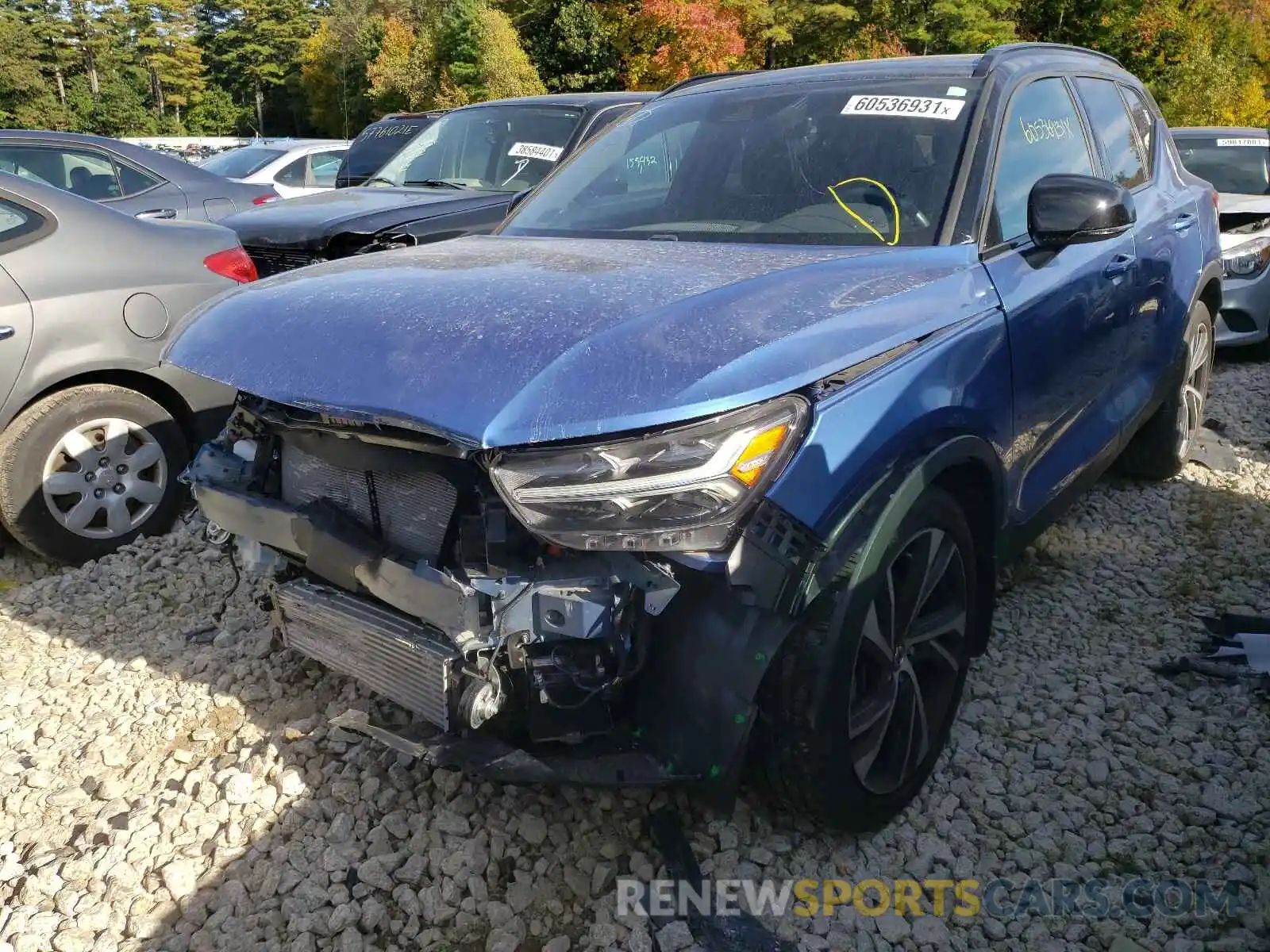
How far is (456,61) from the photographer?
33.8m

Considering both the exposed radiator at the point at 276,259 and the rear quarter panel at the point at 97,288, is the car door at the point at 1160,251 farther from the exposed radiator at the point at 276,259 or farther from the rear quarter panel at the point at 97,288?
the exposed radiator at the point at 276,259

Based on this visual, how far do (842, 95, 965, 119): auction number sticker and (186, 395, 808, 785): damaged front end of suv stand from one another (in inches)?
58.2

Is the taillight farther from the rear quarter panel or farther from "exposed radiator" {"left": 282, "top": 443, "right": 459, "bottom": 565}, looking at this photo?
"exposed radiator" {"left": 282, "top": 443, "right": 459, "bottom": 565}

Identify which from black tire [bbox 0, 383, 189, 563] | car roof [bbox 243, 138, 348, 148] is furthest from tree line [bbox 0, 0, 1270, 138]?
black tire [bbox 0, 383, 189, 563]

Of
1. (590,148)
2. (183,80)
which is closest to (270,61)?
(183,80)

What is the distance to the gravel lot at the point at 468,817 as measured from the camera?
96.5 inches

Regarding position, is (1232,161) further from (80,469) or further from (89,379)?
(80,469)

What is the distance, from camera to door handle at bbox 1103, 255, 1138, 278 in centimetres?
356

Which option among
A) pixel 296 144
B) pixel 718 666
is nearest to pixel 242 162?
pixel 296 144

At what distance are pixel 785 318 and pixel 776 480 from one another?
1.33 feet

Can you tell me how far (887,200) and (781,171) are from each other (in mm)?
418

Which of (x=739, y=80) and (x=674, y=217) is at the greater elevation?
(x=739, y=80)

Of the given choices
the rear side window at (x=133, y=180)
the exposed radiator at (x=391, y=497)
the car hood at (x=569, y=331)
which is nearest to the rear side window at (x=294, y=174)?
the rear side window at (x=133, y=180)

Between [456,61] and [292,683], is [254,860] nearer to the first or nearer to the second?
[292,683]
